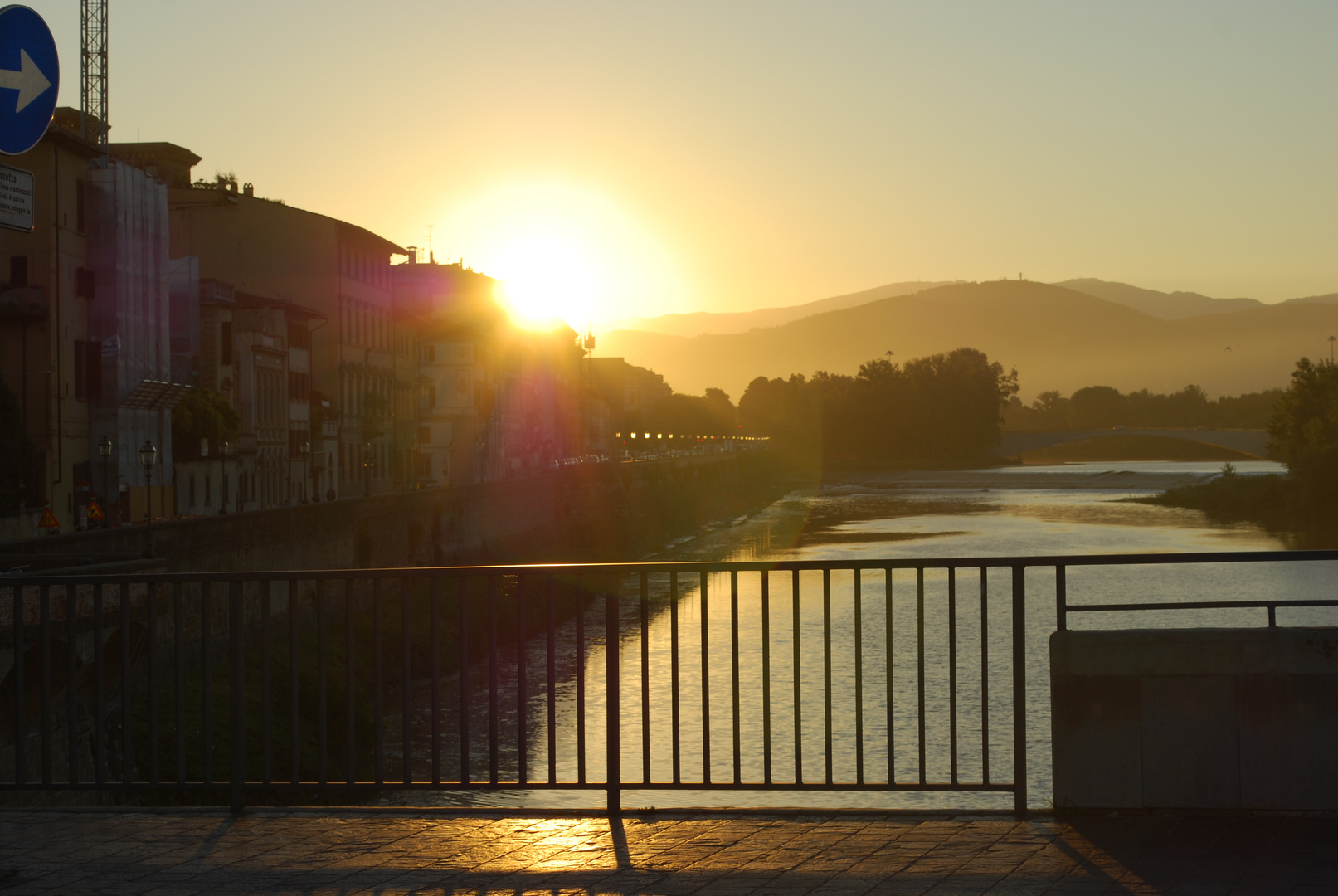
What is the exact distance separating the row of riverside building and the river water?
913 cm

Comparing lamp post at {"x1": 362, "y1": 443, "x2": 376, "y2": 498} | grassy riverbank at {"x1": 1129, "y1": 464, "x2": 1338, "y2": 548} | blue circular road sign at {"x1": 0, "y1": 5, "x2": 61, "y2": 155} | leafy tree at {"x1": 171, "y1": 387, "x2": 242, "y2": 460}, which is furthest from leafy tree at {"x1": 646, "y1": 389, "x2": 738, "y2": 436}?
blue circular road sign at {"x1": 0, "y1": 5, "x2": 61, "y2": 155}

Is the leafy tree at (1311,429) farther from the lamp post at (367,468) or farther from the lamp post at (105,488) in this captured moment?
the lamp post at (105,488)

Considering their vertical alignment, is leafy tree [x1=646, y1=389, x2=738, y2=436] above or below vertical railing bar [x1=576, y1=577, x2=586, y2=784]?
above

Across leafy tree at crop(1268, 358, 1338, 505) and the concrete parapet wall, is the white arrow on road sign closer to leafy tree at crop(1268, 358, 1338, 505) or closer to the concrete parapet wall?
the concrete parapet wall

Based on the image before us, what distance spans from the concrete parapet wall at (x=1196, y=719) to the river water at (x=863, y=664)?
1.39 ft

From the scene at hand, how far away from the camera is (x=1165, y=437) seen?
12044 cm

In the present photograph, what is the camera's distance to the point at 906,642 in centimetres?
3017

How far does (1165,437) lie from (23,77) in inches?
4903

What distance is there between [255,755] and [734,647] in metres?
14.3

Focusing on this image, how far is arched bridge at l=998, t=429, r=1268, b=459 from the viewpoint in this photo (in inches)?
4259

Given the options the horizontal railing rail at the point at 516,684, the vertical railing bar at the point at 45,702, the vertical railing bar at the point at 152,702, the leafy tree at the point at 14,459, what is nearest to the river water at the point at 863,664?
the horizontal railing rail at the point at 516,684

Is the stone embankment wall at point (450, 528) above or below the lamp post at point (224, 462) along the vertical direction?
below

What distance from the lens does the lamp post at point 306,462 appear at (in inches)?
1890

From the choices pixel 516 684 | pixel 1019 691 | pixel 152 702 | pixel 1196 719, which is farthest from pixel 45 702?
pixel 516 684
